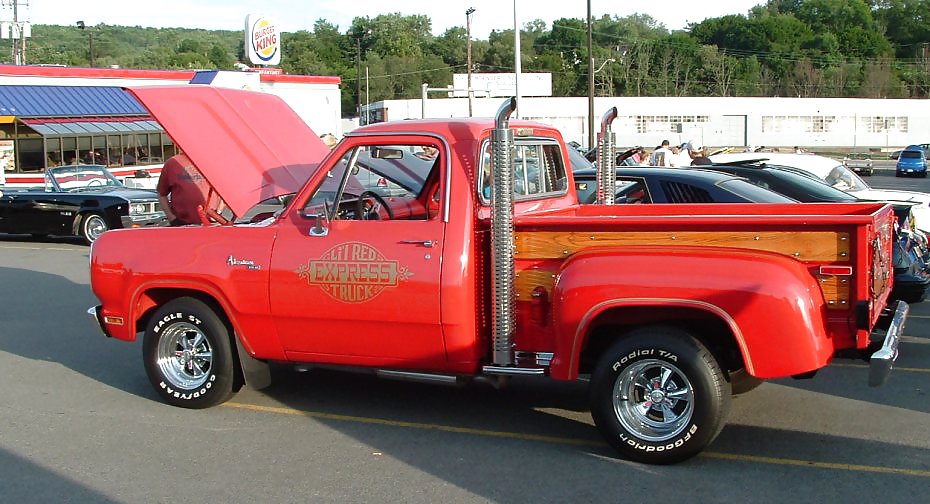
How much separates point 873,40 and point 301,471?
4899 inches

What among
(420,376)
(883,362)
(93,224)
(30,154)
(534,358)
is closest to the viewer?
(883,362)

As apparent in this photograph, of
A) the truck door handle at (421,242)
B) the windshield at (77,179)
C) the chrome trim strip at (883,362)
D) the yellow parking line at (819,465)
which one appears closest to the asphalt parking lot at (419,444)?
the yellow parking line at (819,465)

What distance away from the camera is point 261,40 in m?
49.4

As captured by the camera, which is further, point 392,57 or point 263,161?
point 392,57

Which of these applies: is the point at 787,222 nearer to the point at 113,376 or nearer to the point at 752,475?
the point at 752,475

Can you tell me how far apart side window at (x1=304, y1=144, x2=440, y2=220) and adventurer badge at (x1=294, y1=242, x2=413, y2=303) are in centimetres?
30

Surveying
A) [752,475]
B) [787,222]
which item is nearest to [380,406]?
[752,475]

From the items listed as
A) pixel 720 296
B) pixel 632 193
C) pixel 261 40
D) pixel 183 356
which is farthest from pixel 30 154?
pixel 720 296

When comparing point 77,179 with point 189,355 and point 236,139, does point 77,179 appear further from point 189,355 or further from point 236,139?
point 189,355

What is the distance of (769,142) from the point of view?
249 feet

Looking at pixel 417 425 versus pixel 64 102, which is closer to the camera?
pixel 417 425

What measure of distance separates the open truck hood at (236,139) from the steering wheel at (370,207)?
114 cm

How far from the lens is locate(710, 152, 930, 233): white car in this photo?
11.8 m

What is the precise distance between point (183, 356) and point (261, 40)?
147 ft
